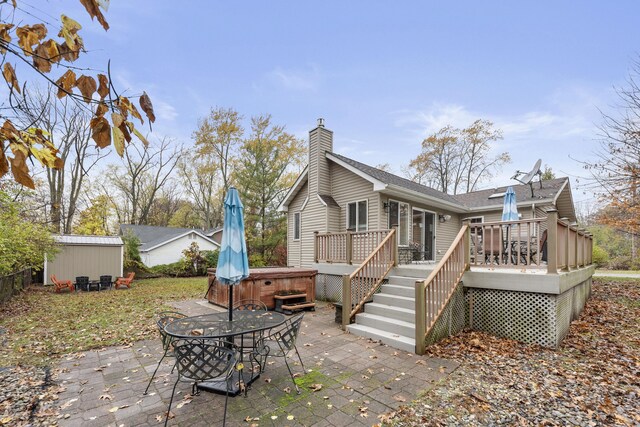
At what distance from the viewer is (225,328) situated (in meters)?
4.00

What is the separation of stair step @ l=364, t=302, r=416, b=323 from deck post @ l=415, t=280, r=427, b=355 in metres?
0.78

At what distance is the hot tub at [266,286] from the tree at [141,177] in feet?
71.0

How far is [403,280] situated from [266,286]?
11.6 ft

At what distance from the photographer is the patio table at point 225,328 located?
12.1 ft

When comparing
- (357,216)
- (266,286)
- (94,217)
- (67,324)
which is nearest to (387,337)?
(266,286)

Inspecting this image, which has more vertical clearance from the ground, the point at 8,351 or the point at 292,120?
the point at 292,120

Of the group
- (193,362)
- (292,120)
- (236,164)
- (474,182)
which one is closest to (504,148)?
(474,182)

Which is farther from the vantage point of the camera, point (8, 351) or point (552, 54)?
point (552, 54)

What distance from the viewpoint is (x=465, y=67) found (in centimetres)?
1310

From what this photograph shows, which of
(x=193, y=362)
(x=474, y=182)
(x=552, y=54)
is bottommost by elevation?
(x=193, y=362)

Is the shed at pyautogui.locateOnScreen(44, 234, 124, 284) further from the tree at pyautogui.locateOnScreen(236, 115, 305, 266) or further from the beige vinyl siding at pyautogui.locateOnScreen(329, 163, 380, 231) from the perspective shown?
the beige vinyl siding at pyautogui.locateOnScreen(329, 163, 380, 231)

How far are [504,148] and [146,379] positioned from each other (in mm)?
28867

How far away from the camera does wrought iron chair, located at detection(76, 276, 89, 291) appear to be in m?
13.4

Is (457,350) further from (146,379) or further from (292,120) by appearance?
(292,120)
